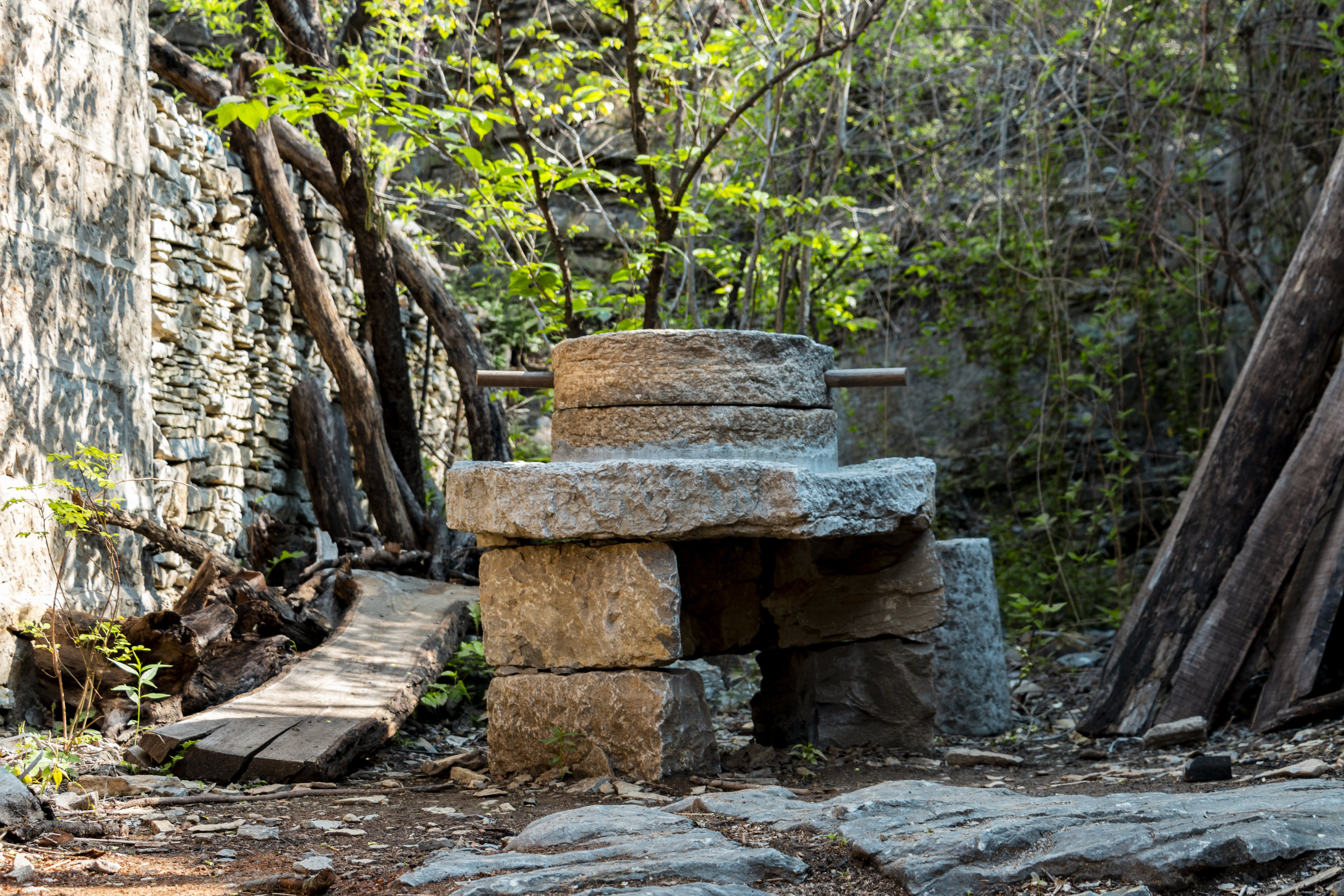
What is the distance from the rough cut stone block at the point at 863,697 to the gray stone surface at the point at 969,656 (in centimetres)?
53

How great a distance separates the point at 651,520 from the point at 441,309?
441 cm

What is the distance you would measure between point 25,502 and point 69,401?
21.2 inches

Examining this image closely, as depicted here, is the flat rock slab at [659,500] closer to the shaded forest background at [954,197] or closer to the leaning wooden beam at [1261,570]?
the shaded forest background at [954,197]

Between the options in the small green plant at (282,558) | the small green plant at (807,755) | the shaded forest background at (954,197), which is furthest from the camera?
the small green plant at (282,558)

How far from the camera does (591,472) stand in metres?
3.49

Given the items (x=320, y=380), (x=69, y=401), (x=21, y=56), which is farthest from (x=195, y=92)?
(x=69, y=401)

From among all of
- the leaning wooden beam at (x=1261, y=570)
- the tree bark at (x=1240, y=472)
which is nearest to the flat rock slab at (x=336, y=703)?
the tree bark at (x=1240, y=472)

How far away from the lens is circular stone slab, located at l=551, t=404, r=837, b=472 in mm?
3814

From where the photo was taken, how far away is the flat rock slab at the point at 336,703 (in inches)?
143

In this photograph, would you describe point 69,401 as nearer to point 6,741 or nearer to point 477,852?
point 6,741

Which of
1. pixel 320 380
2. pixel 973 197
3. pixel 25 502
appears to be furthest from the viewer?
pixel 973 197

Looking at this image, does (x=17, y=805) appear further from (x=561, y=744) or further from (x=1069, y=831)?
(x=1069, y=831)

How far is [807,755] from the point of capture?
13.8 feet

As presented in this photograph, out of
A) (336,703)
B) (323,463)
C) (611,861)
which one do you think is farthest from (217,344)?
(611,861)
